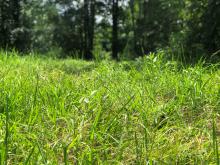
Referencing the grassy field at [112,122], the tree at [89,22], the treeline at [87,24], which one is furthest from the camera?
the tree at [89,22]

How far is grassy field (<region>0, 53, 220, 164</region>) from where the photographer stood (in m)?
1.67

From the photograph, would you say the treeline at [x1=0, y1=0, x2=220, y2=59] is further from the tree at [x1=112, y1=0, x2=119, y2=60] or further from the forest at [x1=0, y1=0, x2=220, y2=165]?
the forest at [x1=0, y1=0, x2=220, y2=165]

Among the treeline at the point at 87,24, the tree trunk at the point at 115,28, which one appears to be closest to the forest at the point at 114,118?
the treeline at the point at 87,24

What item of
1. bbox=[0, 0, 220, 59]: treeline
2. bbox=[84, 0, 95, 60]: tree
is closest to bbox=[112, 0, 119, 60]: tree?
bbox=[0, 0, 220, 59]: treeline

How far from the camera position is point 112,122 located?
6.51ft

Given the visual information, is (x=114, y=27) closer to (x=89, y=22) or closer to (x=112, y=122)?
(x=89, y=22)

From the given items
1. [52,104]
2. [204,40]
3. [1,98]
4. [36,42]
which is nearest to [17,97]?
[1,98]

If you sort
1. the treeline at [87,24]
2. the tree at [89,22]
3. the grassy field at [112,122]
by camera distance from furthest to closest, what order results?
the tree at [89,22] → the treeline at [87,24] → the grassy field at [112,122]

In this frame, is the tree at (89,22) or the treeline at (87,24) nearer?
the treeline at (87,24)

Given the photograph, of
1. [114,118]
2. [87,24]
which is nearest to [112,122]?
[114,118]

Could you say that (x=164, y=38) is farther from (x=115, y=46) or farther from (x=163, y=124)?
(x=163, y=124)

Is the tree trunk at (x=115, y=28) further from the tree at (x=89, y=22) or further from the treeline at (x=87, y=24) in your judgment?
the tree at (x=89, y=22)

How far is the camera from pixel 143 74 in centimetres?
314

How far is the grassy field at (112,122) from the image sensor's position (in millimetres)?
1671
